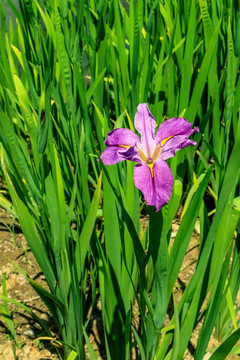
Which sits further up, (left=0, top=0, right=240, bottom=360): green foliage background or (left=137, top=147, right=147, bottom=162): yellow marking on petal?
(left=137, top=147, right=147, bottom=162): yellow marking on petal

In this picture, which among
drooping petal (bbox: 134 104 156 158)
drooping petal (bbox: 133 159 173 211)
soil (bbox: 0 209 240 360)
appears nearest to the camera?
drooping petal (bbox: 133 159 173 211)

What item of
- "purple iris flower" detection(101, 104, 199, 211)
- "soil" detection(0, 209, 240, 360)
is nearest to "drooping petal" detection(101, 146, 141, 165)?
"purple iris flower" detection(101, 104, 199, 211)

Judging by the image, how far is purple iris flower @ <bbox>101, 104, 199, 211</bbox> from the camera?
1.86 ft

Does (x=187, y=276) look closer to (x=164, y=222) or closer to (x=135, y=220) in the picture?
(x=135, y=220)

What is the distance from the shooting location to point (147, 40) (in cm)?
131

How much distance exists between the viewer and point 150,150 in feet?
2.15

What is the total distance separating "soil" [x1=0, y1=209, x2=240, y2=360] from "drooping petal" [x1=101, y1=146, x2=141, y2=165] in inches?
20.8

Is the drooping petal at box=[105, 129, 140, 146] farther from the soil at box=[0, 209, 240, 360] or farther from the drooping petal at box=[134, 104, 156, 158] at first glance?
the soil at box=[0, 209, 240, 360]

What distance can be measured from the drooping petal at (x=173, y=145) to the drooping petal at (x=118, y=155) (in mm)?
45

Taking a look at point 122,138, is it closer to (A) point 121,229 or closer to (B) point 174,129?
(B) point 174,129

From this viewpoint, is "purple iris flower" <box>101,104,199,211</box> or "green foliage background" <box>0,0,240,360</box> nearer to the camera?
"purple iris flower" <box>101,104,199,211</box>

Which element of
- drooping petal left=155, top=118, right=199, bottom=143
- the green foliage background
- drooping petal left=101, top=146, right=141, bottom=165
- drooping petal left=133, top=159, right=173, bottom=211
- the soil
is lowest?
the soil

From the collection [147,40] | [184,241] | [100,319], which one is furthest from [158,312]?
[147,40]

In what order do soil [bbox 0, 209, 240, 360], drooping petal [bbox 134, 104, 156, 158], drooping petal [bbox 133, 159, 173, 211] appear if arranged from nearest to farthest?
1. drooping petal [bbox 133, 159, 173, 211]
2. drooping petal [bbox 134, 104, 156, 158]
3. soil [bbox 0, 209, 240, 360]
